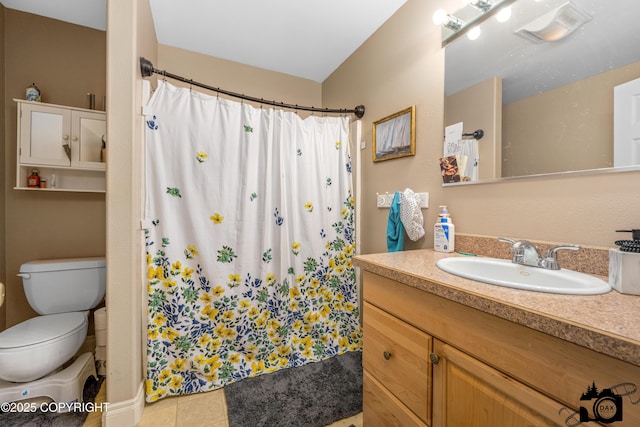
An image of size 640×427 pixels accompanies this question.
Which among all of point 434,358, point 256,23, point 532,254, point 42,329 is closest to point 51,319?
point 42,329

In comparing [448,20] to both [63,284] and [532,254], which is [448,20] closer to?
[532,254]

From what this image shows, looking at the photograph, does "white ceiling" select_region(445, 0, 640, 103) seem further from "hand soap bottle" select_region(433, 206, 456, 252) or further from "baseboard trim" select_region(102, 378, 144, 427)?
"baseboard trim" select_region(102, 378, 144, 427)

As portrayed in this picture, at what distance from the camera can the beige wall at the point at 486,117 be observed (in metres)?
1.13

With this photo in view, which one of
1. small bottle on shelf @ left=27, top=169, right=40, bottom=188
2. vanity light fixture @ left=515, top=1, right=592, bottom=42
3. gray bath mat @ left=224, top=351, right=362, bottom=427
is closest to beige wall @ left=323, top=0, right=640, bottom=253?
vanity light fixture @ left=515, top=1, right=592, bottom=42

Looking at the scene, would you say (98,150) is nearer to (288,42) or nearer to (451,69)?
(288,42)

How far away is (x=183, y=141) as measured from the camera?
1.57 m

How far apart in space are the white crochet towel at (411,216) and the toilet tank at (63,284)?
2031mm

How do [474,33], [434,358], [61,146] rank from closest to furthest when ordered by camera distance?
1. [434,358]
2. [474,33]
3. [61,146]

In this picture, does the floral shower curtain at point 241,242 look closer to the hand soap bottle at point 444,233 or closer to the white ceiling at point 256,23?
the white ceiling at point 256,23

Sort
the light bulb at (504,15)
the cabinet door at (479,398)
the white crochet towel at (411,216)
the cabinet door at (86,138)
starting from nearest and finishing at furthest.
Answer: the cabinet door at (479,398)
the light bulb at (504,15)
the white crochet towel at (411,216)
the cabinet door at (86,138)

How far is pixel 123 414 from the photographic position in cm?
125

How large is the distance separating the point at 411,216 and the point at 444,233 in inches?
8.2

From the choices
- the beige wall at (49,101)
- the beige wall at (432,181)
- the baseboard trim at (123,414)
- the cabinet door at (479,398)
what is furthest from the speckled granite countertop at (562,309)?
the beige wall at (49,101)

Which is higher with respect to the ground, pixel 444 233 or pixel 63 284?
pixel 444 233
